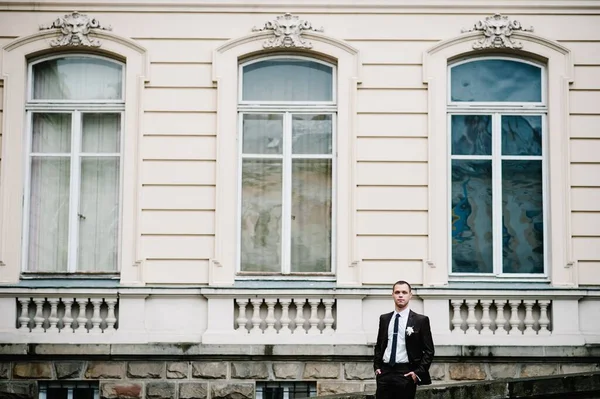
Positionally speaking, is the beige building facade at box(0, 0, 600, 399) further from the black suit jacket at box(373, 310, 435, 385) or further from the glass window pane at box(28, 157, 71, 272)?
the black suit jacket at box(373, 310, 435, 385)

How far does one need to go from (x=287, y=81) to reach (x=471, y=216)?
319cm

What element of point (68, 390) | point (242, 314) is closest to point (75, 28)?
point (242, 314)

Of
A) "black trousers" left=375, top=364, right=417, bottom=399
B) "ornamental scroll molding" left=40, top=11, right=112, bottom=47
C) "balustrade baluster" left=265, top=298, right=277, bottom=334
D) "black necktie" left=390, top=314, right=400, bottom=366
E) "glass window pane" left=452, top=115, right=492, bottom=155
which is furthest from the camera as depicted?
"glass window pane" left=452, top=115, right=492, bottom=155

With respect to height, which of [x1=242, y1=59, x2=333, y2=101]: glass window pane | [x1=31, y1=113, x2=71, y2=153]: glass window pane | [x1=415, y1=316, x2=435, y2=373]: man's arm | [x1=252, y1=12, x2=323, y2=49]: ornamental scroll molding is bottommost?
[x1=415, y1=316, x2=435, y2=373]: man's arm

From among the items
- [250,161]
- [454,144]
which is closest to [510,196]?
[454,144]

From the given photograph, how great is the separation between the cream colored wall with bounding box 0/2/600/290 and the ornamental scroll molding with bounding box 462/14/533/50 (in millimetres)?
138

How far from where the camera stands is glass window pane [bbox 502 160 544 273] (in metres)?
15.9

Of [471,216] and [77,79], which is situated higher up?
[77,79]

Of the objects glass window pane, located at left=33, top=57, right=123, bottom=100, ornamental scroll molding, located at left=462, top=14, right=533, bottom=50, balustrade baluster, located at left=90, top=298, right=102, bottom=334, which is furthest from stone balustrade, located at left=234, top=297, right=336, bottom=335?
ornamental scroll molding, located at left=462, top=14, right=533, bottom=50

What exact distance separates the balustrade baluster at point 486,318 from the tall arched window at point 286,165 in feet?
7.11

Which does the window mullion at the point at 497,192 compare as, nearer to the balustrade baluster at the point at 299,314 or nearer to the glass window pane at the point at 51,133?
Result: the balustrade baluster at the point at 299,314

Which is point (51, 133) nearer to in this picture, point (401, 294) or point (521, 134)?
point (401, 294)

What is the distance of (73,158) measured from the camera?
1625 cm

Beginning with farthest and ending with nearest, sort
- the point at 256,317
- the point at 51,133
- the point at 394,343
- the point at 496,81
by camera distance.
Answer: the point at 51,133
the point at 496,81
the point at 256,317
the point at 394,343
